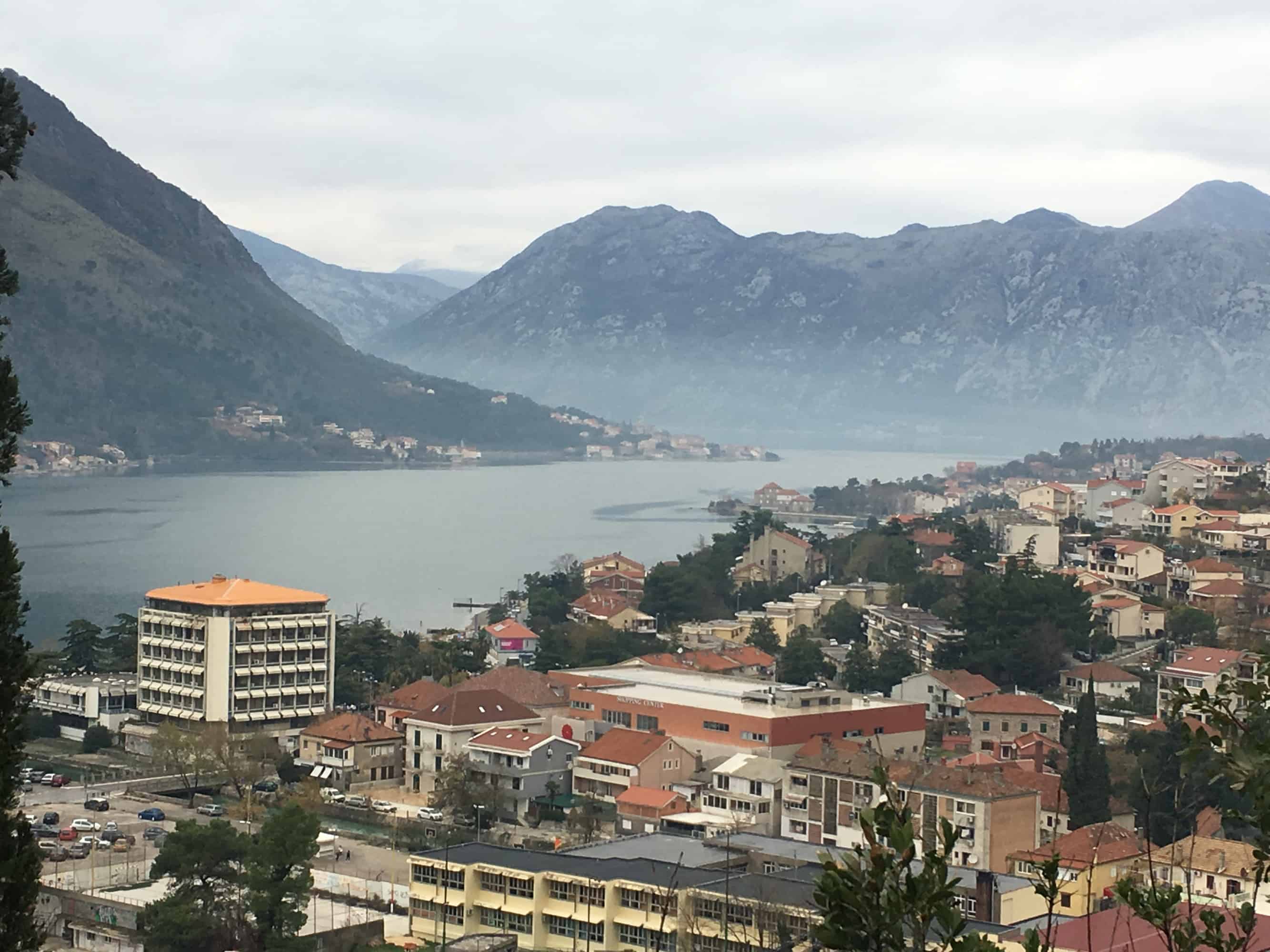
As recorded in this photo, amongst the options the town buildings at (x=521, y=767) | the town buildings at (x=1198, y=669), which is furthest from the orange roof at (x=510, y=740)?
the town buildings at (x=1198, y=669)

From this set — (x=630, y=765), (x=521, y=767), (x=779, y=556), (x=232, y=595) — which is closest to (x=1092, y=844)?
(x=630, y=765)

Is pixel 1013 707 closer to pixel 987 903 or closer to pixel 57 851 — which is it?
pixel 987 903

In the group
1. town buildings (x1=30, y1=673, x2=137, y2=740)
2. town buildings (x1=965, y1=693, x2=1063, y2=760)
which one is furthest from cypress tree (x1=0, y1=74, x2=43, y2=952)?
town buildings (x1=30, y1=673, x2=137, y2=740)

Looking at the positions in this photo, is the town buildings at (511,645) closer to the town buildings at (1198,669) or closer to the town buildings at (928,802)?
the town buildings at (1198,669)

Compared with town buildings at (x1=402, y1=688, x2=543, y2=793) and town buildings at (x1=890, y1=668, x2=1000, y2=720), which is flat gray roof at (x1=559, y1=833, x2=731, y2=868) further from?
town buildings at (x1=890, y1=668, x2=1000, y2=720)

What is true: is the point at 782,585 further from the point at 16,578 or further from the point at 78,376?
the point at 78,376
